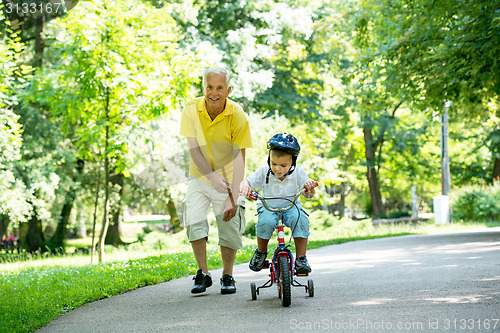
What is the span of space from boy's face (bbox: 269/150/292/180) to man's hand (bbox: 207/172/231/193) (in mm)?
642

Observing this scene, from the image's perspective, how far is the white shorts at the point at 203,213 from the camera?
6090 millimetres

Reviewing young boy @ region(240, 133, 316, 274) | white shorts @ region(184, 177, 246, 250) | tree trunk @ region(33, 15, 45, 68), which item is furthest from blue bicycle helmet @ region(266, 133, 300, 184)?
tree trunk @ region(33, 15, 45, 68)

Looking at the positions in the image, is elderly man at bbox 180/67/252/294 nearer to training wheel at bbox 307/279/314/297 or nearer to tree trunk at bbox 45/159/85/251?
training wheel at bbox 307/279/314/297

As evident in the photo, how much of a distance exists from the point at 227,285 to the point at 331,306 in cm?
141

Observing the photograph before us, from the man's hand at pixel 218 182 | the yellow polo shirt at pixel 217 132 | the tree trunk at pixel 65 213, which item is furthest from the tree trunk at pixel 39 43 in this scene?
the man's hand at pixel 218 182

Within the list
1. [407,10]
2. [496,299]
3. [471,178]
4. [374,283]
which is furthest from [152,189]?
[471,178]

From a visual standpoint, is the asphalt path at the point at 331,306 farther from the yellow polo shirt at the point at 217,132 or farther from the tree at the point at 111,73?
the tree at the point at 111,73

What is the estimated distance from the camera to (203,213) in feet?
20.1

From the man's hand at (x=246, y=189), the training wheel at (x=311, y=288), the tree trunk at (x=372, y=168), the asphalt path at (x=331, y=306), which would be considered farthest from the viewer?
the tree trunk at (x=372, y=168)

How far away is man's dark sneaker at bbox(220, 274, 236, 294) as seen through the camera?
6148mm

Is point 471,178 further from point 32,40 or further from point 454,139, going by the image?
point 32,40

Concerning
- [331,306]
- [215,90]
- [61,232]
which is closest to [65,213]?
[61,232]

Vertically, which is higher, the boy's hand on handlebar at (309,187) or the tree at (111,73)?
the tree at (111,73)

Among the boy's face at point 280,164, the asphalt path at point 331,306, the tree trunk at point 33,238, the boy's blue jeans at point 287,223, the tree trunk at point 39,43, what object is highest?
the tree trunk at point 39,43
